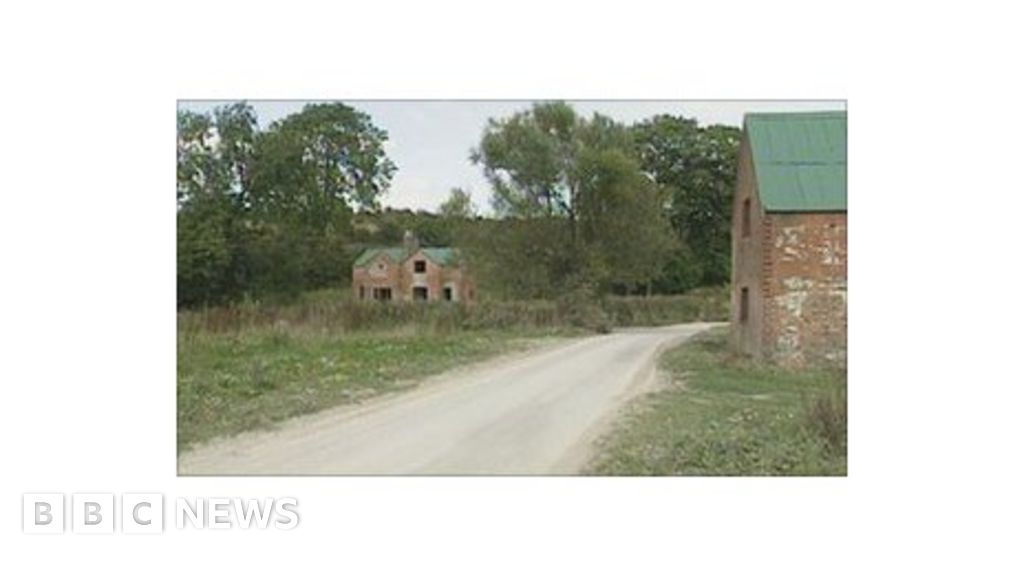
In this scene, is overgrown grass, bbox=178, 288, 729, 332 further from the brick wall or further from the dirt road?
the brick wall

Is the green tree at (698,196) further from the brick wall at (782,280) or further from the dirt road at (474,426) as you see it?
the dirt road at (474,426)

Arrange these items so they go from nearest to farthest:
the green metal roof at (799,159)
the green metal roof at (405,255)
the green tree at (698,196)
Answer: the green metal roof at (799,159) < the green tree at (698,196) < the green metal roof at (405,255)

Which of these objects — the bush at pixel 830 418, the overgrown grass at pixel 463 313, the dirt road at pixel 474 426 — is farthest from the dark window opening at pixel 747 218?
the bush at pixel 830 418

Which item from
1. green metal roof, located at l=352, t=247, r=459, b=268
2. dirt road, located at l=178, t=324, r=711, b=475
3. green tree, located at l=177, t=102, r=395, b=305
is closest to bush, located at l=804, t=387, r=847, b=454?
dirt road, located at l=178, t=324, r=711, b=475

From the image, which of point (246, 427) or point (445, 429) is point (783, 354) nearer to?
point (445, 429)

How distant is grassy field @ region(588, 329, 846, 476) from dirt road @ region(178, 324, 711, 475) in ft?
0.83

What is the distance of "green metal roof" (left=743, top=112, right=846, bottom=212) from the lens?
A: 7234 mm

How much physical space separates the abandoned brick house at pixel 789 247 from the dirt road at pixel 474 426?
2.05 ft

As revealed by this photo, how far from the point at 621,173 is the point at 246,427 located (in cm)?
360

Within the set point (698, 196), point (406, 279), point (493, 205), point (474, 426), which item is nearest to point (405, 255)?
point (406, 279)

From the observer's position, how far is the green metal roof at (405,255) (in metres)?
7.72

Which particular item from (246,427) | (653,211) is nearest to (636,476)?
(653,211)

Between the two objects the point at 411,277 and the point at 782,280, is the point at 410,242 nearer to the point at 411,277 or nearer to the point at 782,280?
the point at 411,277

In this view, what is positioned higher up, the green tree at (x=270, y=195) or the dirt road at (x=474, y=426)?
the green tree at (x=270, y=195)
